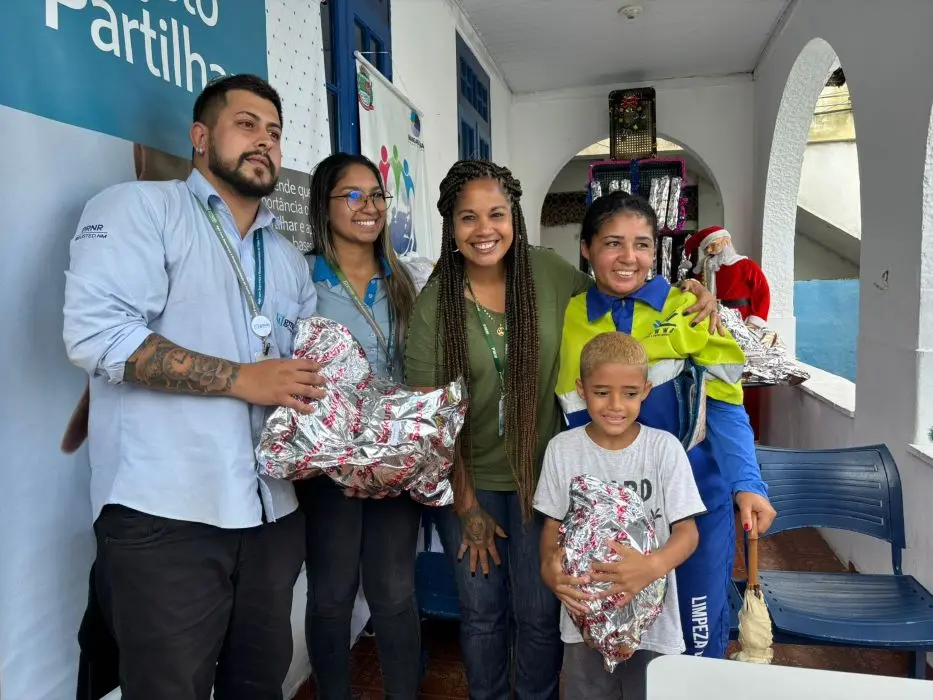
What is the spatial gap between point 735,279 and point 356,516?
3.75 meters

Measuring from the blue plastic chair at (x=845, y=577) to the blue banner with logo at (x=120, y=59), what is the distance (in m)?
2.02

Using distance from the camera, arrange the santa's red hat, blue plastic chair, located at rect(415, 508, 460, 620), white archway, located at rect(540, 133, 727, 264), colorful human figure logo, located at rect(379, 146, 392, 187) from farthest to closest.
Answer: white archway, located at rect(540, 133, 727, 264), the santa's red hat, colorful human figure logo, located at rect(379, 146, 392, 187), blue plastic chair, located at rect(415, 508, 460, 620)

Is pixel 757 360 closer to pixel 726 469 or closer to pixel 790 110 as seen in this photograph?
pixel 726 469

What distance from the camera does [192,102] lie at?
1623mm

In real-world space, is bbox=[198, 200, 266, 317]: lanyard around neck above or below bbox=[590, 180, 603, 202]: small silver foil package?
below

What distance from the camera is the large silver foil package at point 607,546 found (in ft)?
4.17

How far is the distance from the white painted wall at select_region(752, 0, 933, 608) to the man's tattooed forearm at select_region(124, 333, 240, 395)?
2.42 metres

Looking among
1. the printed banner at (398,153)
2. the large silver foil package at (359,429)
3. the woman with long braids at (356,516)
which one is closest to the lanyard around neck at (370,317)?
the woman with long braids at (356,516)

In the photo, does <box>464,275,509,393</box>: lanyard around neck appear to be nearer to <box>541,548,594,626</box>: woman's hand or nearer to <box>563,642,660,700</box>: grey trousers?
<box>541,548,594,626</box>: woman's hand

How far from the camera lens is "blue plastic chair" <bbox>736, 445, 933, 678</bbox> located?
1.79 m

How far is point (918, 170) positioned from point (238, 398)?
2.53 meters

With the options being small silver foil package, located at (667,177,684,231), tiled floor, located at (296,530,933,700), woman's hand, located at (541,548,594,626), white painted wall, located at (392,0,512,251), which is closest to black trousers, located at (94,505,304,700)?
woman's hand, located at (541,548,594,626)

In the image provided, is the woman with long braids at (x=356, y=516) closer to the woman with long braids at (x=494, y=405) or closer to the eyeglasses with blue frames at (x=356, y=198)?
the eyeglasses with blue frames at (x=356, y=198)

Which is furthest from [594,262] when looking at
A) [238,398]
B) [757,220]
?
[757,220]
